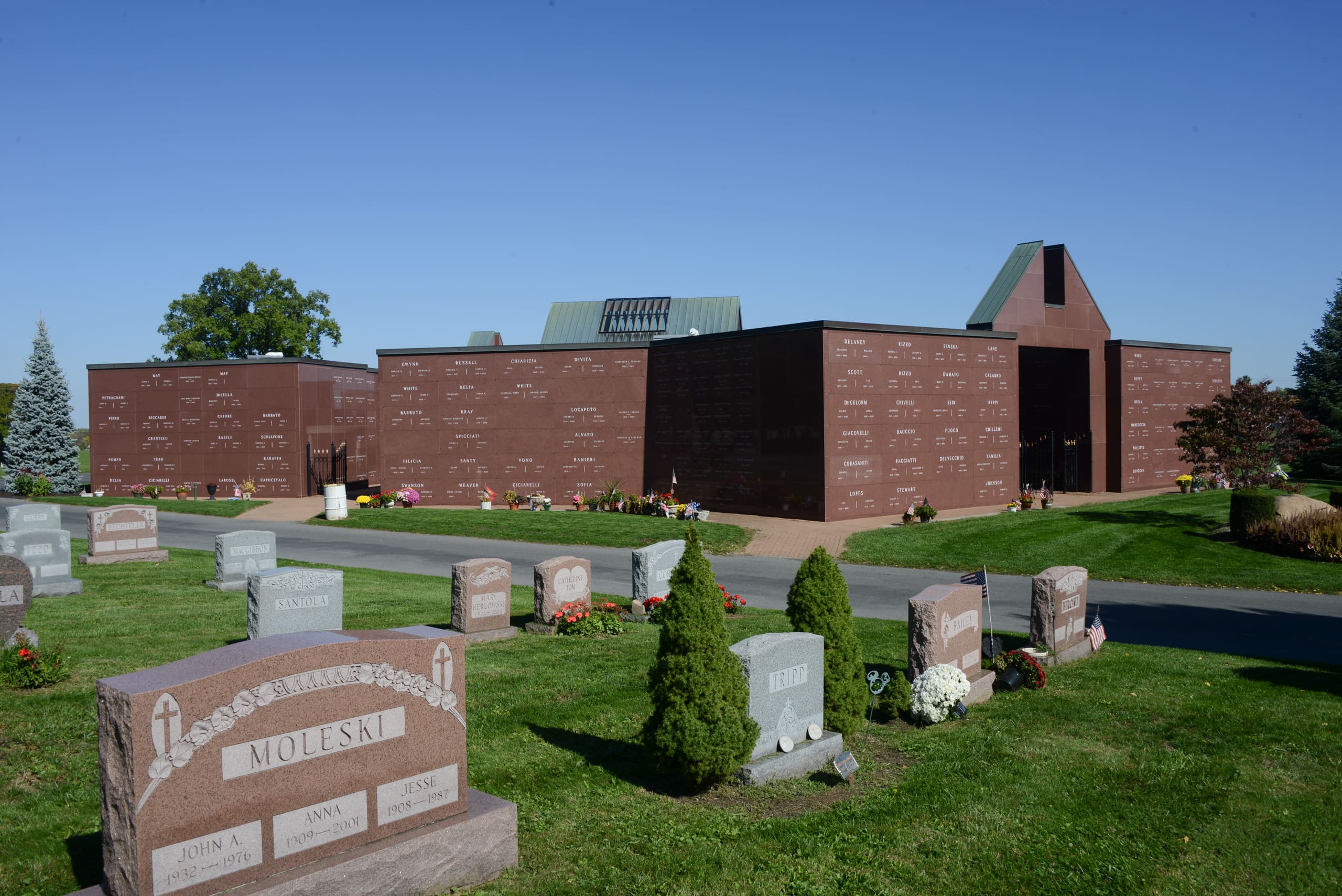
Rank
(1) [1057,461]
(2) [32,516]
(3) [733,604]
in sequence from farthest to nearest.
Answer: (1) [1057,461] → (2) [32,516] → (3) [733,604]

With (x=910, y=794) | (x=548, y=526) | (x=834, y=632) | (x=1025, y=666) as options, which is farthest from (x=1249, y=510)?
(x=910, y=794)

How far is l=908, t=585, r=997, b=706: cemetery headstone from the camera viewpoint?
959 centimetres

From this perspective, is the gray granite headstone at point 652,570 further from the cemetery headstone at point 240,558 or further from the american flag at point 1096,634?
the cemetery headstone at point 240,558

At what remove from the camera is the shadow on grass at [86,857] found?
5.50 m

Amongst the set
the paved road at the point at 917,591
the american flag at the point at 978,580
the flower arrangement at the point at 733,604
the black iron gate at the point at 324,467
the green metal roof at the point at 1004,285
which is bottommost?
the paved road at the point at 917,591

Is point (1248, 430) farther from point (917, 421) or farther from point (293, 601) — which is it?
point (293, 601)

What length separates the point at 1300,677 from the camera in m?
11.0

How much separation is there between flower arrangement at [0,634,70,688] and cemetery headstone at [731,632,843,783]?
703 centimetres

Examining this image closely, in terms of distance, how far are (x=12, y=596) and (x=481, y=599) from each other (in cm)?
535

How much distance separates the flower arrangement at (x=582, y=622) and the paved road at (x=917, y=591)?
146 inches

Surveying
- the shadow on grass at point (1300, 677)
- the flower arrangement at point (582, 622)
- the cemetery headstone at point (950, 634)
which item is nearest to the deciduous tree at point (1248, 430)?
the shadow on grass at point (1300, 677)

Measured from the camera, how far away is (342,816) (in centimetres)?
524

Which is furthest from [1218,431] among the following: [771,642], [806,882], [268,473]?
[268,473]

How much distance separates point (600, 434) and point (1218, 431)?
1875 centimetres
